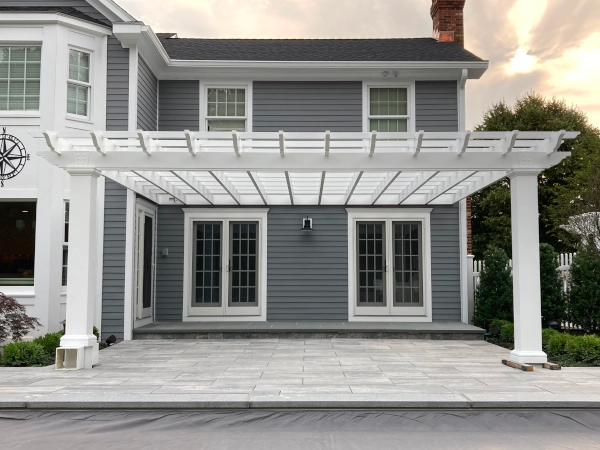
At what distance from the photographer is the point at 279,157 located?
7.36m

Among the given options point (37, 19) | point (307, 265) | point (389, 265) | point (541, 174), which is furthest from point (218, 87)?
point (541, 174)

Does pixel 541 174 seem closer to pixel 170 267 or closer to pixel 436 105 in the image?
pixel 436 105

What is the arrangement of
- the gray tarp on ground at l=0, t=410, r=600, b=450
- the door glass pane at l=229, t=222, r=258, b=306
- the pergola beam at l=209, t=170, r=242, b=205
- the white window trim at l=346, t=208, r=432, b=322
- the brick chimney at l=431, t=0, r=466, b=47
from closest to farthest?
1. the gray tarp on ground at l=0, t=410, r=600, b=450
2. the pergola beam at l=209, t=170, r=242, b=205
3. the white window trim at l=346, t=208, r=432, b=322
4. the door glass pane at l=229, t=222, r=258, b=306
5. the brick chimney at l=431, t=0, r=466, b=47

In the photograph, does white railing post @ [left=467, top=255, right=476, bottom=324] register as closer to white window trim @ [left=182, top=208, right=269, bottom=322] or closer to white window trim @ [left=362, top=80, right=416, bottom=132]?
white window trim @ [left=362, top=80, right=416, bottom=132]

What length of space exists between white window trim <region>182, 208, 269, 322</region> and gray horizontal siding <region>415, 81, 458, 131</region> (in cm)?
360

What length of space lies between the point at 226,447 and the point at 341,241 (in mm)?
7458

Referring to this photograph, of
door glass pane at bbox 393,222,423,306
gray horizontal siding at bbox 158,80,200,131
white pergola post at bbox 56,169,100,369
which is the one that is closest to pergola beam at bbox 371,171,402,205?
door glass pane at bbox 393,222,423,306

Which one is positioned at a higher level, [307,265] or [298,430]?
[307,265]

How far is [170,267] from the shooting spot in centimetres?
1145

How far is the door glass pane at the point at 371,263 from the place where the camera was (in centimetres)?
1156

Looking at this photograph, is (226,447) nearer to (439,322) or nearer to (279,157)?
(279,157)

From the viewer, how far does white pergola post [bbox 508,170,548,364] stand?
734cm

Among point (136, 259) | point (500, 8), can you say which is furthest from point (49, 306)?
point (500, 8)

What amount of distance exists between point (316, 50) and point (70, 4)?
4981 millimetres
